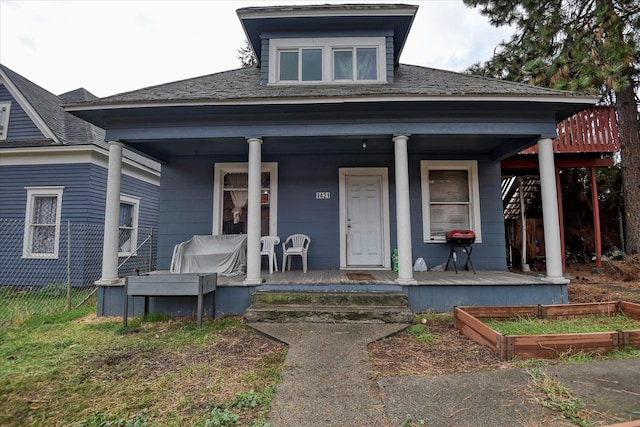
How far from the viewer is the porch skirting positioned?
4.41 m

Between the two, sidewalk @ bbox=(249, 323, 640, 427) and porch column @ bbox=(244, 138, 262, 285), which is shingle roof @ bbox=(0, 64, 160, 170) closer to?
porch column @ bbox=(244, 138, 262, 285)

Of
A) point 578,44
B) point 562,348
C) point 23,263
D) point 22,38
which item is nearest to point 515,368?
point 562,348

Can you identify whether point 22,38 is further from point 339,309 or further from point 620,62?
point 620,62

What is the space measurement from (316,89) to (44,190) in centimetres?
747

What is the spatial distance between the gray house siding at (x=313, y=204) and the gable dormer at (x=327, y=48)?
1534 mm

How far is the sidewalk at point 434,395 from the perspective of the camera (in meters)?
1.90

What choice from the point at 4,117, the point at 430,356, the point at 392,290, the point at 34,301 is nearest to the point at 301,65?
the point at 392,290

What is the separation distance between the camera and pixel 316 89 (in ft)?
16.9

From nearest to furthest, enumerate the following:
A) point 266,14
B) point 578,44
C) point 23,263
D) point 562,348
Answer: point 562,348 → point 266,14 → point 578,44 → point 23,263

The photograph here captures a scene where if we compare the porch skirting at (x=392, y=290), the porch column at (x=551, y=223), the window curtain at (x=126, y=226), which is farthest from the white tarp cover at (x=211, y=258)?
the porch column at (x=551, y=223)

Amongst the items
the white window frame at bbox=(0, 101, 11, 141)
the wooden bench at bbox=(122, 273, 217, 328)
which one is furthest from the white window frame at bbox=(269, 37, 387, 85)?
the white window frame at bbox=(0, 101, 11, 141)

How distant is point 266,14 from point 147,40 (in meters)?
10.4

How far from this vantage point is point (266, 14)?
5.72 meters

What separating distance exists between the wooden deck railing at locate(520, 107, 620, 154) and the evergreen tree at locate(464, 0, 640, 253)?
64 cm
